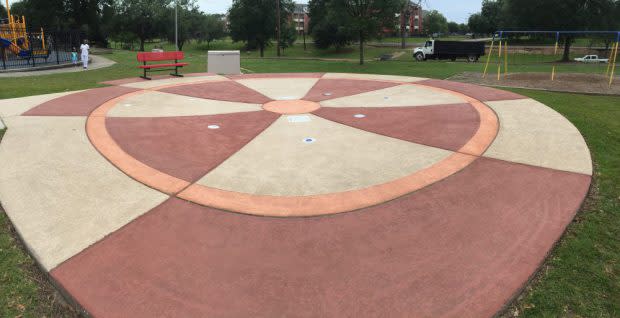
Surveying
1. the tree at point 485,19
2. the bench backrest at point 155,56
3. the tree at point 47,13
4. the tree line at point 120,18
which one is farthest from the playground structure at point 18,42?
the tree at point 485,19

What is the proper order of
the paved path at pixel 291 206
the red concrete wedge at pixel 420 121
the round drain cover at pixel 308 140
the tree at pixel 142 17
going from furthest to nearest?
the tree at pixel 142 17 → the red concrete wedge at pixel 420 121 → the round drain cover at pixel 308 140 → the paved path at pixel 291 206

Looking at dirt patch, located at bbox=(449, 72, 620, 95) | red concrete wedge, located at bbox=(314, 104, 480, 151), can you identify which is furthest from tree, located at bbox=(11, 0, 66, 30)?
red concrete wedge, located at bbox=(314, 104, 480, 151)

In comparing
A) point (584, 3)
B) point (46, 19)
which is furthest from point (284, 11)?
point (584, 3)

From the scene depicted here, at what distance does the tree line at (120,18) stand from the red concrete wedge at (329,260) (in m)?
64.4

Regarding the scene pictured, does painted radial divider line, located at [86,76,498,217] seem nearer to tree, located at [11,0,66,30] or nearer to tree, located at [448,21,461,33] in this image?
tree, located at [11,0,66,30]

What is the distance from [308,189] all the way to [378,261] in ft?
5.98

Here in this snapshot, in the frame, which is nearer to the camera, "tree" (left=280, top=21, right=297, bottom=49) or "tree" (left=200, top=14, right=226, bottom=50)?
"tree" (left=280, top=21, right=297, bottom=49)

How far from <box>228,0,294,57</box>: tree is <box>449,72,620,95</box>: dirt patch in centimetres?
5275

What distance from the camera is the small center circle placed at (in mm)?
10161

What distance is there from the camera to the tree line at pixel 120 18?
62219mm

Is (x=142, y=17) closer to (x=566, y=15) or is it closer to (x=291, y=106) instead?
(x=566, y=15)

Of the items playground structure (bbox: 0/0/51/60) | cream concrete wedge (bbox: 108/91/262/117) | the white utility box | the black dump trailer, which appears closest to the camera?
cream concrete wedge (bbox: 108/91/262/117)

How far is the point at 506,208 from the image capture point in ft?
16.1

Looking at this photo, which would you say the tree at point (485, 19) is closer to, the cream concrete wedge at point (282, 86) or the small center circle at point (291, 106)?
the cream concrete wedge at point (282, 86)
